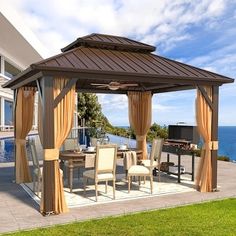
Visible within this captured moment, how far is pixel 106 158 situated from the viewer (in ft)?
24.0

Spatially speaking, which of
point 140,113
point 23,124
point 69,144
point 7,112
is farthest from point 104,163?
point 7,112

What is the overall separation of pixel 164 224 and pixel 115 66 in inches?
132

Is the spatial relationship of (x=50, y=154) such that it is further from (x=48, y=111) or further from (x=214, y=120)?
(x=214, y=120)

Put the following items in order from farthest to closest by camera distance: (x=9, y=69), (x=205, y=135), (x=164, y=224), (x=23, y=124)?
(x=9, y=69), (x=23, y=124), (x=205, y=135), (x=164, y=224)

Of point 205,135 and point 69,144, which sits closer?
point 205,135

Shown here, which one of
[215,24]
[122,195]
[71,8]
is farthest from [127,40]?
[215,24]

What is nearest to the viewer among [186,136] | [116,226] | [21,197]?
[116,226]

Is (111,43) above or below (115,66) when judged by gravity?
above

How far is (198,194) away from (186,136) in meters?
3.05

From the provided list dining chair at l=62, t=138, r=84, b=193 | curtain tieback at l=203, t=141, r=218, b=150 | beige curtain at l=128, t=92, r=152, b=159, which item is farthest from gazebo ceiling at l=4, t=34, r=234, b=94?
dining chair at l=62, t=138, r=84, b=193

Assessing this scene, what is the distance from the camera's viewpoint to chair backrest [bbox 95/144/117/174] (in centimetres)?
724

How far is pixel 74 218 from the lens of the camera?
614 cm

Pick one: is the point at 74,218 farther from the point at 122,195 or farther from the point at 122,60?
the point at 122,60

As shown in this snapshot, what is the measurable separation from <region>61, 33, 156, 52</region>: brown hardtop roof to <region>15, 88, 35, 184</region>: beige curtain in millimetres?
1680
